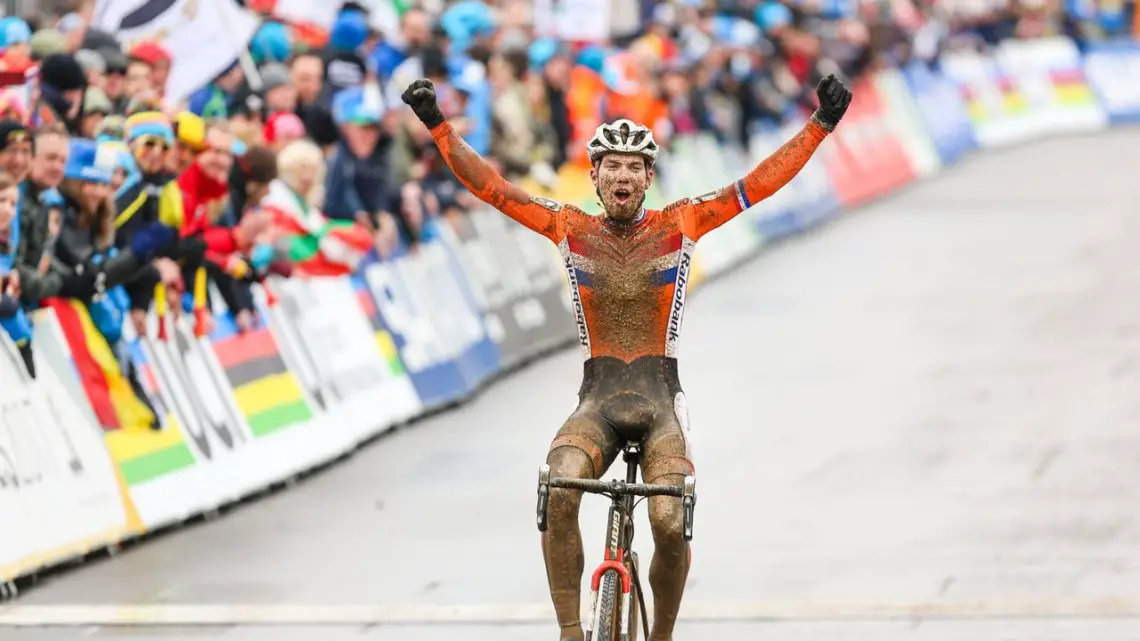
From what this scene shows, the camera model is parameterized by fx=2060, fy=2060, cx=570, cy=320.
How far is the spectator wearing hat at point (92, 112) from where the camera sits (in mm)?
12266

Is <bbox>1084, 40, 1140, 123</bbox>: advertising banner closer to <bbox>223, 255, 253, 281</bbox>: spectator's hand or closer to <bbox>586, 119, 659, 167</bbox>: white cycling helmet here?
<bbox>223, 255, 253, 281</bbox>: spectator's hand

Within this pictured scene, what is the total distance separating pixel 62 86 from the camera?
12.1 meters

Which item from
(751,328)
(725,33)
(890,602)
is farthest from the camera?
(725,33)

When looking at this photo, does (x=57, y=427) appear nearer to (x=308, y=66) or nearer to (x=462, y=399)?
(x=308, y=66)

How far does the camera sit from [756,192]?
8.46m

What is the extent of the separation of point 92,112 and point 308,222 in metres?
2.26

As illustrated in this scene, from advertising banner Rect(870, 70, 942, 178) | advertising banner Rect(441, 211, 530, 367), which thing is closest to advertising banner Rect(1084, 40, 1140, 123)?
advertising banner Rect(870, 70, 942, 178)

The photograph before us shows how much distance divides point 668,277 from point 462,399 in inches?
312

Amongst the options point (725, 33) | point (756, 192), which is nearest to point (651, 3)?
point (725, 33)

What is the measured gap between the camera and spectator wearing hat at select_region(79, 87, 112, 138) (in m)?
12.3

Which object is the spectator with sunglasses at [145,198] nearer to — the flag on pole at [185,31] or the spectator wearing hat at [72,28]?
the spectator wearing hat at [72,28]

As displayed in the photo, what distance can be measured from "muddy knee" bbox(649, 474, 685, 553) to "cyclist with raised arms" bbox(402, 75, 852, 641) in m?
0.09

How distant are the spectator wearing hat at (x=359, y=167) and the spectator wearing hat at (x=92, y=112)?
2612 millimetres

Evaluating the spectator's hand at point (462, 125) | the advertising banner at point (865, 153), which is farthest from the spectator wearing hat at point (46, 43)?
the advertising banner at point (865, 153)
